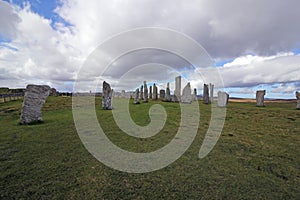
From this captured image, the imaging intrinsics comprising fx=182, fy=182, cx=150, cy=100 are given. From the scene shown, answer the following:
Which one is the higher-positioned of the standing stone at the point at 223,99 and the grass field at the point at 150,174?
the standing stone at the point at 223,99

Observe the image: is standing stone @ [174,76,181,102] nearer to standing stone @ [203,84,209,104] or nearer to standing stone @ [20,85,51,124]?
standing stone @ [203,84,209,104]

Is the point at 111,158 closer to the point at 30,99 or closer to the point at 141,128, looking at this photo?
the point at 141,128

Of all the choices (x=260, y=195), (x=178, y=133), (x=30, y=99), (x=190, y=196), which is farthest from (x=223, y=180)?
(x=30, y=99)

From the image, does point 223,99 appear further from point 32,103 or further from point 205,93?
point 32,103

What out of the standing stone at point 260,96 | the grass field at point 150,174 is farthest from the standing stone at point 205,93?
the grass field at point 150,174

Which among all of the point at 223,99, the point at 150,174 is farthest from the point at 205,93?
the point at 150,174

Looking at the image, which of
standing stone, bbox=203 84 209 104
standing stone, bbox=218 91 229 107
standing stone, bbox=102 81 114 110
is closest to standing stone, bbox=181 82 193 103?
standing stone, bbox=203 84 209 104

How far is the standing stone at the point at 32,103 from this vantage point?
856 cm

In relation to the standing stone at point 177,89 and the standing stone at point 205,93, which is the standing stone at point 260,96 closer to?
the standing stone at point 205,93

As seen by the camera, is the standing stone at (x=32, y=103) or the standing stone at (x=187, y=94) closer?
the standing stone at (x=32, y=103)

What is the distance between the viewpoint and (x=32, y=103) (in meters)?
8.71

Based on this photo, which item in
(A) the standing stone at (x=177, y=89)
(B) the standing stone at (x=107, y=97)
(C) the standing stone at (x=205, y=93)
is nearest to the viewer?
(B) the standing stone at (x=107, y=97)

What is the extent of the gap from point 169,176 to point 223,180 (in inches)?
42.5

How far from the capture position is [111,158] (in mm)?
4688
